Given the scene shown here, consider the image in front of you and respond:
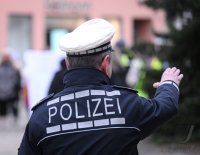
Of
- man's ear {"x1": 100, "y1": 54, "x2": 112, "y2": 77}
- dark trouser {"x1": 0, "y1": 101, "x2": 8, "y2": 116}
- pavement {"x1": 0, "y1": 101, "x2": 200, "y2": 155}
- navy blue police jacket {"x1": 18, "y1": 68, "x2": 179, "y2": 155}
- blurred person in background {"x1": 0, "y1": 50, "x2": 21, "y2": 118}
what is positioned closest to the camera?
navy blue police jacket {"x1": 18, "y1": 68, "x2": 179, "y2": 155}

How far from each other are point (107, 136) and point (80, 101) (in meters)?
0.20

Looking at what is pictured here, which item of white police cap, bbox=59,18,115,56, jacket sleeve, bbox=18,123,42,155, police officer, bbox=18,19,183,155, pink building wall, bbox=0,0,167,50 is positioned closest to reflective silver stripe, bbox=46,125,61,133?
police officer, bbox=18,19,183,155

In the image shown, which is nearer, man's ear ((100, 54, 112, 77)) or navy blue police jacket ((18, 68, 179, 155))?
navy blue police jacket ((18, 68, 179, 155))

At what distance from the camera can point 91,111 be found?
2.79 metres

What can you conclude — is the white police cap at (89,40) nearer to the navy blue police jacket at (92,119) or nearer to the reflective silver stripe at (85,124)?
the navy blue police jacket at (92,119)

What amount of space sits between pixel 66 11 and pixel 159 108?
2379cm

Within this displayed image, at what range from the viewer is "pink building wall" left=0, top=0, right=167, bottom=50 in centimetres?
2544

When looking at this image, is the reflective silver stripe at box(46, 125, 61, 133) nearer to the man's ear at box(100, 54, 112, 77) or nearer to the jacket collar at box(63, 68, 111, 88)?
the jacket collar at box(63, 68, 111, 88)

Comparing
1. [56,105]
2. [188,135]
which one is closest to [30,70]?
[188,135]

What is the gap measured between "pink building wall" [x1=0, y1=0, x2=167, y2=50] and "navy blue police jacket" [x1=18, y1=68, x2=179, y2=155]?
2233cm

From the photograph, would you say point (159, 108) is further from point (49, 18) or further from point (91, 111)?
point (49, 18)

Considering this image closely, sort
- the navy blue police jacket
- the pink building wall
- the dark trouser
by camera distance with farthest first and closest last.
→ the pink building wall < the dark trouser < the navy blue police jacket

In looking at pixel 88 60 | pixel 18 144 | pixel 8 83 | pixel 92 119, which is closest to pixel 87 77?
pixel 88 60

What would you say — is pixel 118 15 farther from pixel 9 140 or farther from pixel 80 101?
pixel 80 101
